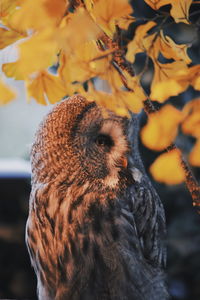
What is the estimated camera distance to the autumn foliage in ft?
1.07

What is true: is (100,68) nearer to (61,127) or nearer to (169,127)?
(169,127)

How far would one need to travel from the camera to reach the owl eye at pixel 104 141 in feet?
2.21

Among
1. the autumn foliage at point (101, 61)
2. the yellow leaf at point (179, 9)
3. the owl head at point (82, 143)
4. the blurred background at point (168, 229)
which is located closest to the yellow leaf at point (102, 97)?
the autumn foliage at point (101, 61)

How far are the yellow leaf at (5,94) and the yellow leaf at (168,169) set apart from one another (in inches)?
5.9

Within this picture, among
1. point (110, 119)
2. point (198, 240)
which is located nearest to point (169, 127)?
point (110, 119)

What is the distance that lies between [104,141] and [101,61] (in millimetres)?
288

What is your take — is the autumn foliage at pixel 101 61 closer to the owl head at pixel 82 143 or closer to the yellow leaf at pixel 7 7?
the yellow leaf at pixel 7 7

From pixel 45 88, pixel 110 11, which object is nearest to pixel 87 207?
pixel 45 88

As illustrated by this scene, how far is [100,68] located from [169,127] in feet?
0.30

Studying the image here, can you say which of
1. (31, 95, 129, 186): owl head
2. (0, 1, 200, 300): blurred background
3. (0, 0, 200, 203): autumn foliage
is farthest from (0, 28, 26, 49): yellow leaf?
(0, 1, 200, 300): blurred background

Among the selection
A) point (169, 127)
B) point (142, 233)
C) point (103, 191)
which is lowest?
point (142, 233)

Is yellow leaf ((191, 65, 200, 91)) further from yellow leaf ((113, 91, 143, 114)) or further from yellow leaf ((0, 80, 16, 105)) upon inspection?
yellow leaf ((0, 80, 16, 105))

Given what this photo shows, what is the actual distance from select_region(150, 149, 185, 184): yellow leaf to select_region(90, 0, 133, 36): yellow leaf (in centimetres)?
14

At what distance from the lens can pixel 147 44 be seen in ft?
1.41
